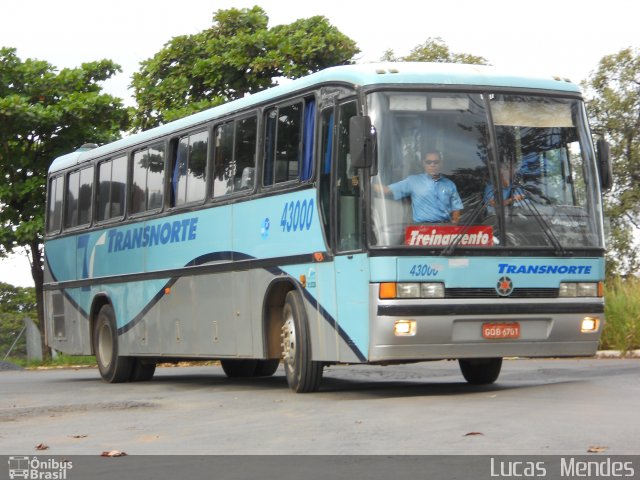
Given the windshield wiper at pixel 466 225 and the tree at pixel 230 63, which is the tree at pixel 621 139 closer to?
the tree at pixel 230 63

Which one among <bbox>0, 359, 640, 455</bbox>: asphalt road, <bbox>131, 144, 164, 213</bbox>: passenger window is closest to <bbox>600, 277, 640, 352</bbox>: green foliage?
<bbox>0, 359, 640, 455</bbox>: asphalt road

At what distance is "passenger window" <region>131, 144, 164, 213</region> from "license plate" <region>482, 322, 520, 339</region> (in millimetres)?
6662

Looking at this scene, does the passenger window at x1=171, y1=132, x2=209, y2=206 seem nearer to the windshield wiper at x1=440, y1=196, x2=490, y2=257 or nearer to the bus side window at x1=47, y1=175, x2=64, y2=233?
the windshield wiper at x1=440, y1=196, x2=490, y2=257

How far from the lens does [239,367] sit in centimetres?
2055

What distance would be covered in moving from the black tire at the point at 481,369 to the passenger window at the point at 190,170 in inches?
157

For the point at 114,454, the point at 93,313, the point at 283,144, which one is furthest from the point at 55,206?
the point at 114,454

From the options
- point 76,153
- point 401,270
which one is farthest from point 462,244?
point 76,153

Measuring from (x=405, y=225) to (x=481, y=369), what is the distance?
3043 millimetres

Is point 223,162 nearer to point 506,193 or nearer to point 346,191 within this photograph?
point 346,191

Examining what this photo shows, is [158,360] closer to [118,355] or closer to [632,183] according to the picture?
[118,355]

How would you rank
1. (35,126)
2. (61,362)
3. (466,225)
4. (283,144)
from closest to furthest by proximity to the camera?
(466,225) < (283,144) < (61,362) < (35,126)

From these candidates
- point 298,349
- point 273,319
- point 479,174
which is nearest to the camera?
point 479,174

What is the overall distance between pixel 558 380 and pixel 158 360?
6481 mm

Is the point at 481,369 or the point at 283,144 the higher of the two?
the point at 283,144
